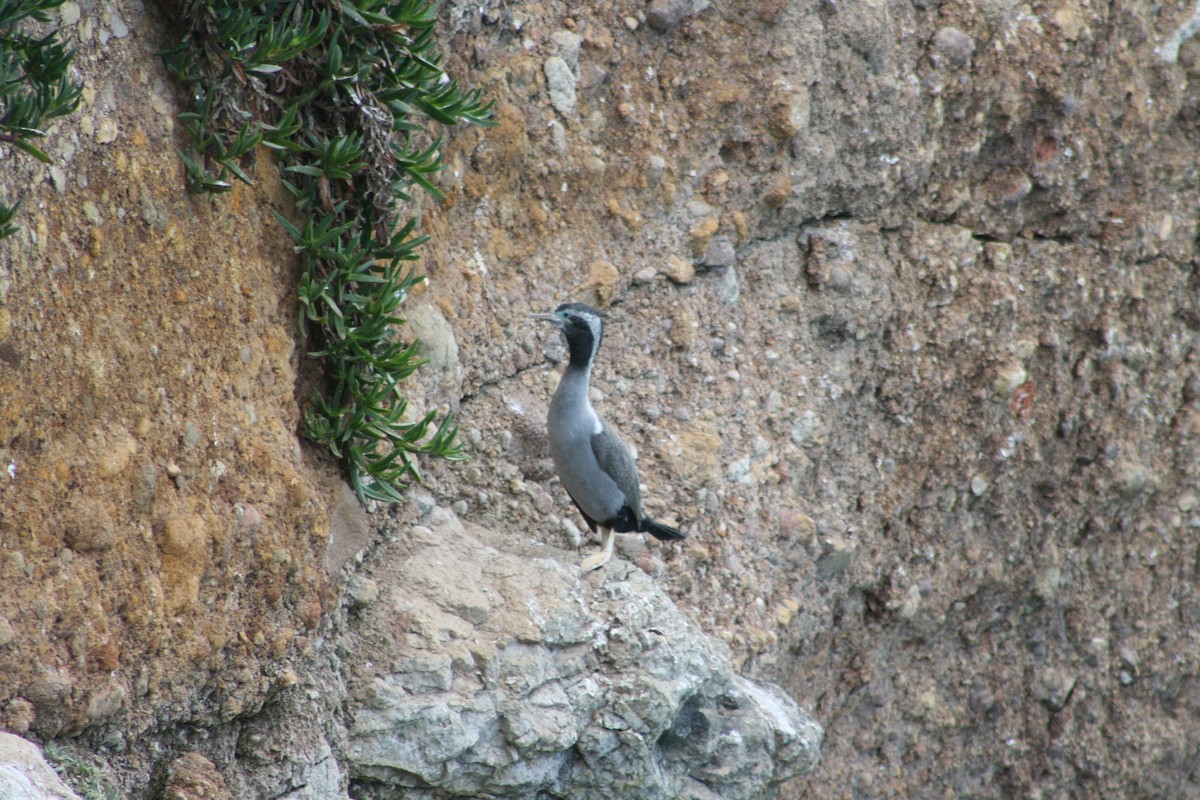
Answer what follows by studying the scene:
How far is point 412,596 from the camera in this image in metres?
4.62

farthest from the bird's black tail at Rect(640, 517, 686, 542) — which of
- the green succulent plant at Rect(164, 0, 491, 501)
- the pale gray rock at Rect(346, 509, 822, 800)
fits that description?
the green succulent plant at Rect(164, 0, 491, 501)

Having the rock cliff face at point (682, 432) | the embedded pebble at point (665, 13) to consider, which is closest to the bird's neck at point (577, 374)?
the rock cliff face at point (682, 432)

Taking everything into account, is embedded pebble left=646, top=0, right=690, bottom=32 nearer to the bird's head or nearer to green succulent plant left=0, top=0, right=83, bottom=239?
the bird's head

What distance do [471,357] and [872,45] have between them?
3.18 metres

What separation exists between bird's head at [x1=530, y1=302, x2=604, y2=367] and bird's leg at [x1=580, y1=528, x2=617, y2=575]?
0.83 meters

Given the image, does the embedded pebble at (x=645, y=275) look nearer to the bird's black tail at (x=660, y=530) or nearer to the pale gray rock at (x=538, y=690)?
the bird's black tail at (x=660, y=530)

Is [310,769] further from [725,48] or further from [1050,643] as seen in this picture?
[1050,643]

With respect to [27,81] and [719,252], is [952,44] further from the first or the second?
[27,81]

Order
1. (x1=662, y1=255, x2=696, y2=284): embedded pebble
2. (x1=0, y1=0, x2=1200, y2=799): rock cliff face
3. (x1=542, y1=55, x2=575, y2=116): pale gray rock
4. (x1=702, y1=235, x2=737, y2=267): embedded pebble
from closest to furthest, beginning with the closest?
(x1=0, y1=0, x2=1200, y2=799): rock cliff face → (x1=542, y1=55, x2=575, y2=116): pale gray rock → (x1=662, y1=255, x2=696, y2=284): embedded pebble → (x1=702, y1=235, x2=737, y2=267): embedded pebble

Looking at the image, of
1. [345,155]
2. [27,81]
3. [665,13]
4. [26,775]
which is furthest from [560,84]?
[26,775]

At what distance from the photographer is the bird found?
17.7ft

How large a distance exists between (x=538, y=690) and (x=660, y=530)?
1.34m

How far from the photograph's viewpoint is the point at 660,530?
227 inches

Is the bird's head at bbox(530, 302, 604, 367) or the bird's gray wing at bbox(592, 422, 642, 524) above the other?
the bird's head at bbox(530, 302, 604, 367)
